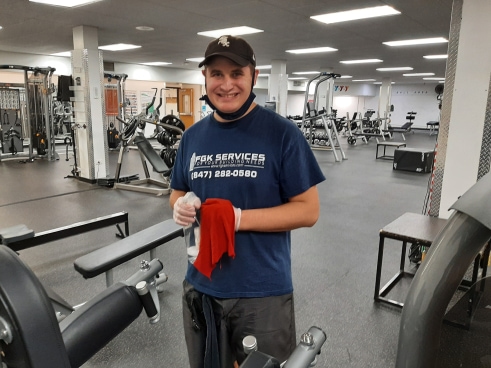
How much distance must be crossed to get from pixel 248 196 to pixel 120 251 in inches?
45.1

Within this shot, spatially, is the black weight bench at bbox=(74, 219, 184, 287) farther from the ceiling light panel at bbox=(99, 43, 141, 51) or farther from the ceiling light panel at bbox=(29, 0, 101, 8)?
the ceiling light panel at bbox=(99, 43, 141, 51)

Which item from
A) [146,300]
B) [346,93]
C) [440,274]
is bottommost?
[146,300]

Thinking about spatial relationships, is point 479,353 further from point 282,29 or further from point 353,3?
point 282,29

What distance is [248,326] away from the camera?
1.13 metres

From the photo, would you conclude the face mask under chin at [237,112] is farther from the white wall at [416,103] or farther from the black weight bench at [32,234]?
the white wall at [416,103]

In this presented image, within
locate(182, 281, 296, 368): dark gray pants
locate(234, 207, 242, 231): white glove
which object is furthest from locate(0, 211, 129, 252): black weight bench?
locate(234, 207, 242, 231): white glove

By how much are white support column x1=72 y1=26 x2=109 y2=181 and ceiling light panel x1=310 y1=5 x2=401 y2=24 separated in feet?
12.0

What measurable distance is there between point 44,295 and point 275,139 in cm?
72

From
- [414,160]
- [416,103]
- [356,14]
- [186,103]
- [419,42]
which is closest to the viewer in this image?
[356,14]

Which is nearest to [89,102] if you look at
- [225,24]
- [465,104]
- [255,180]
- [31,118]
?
[225,24]

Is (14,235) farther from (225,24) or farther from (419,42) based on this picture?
(419,42)

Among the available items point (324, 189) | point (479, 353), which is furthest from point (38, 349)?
point (324, 189)

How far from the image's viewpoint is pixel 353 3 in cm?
456

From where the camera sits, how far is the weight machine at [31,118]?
326 inches
